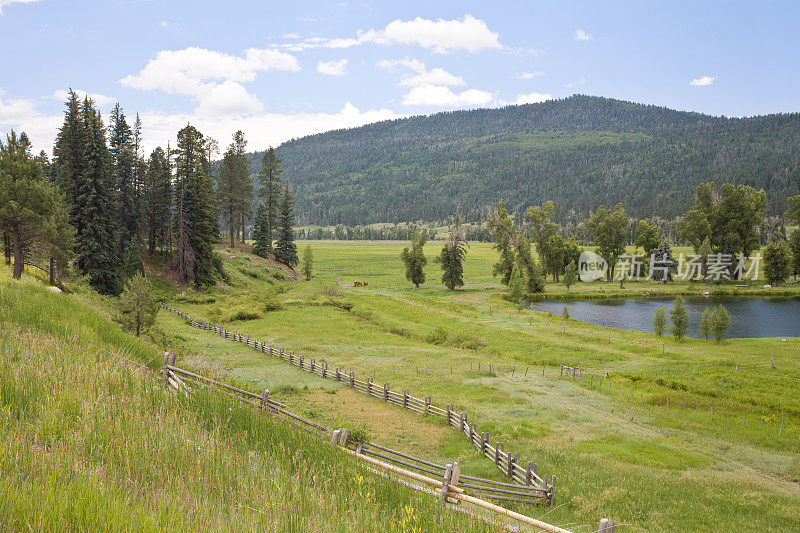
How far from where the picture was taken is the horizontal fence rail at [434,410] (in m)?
15.5

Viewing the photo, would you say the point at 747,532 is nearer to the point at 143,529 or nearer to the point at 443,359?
the point at 143,529

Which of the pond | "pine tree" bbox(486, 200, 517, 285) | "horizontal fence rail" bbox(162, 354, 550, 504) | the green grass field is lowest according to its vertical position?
the pond

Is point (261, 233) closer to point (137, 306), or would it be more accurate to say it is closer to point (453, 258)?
point (453, 258)

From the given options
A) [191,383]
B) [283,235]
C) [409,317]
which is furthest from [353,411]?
[283,235]

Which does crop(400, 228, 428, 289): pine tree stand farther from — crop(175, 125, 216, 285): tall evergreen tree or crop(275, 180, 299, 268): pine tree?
crop(175, 125, 216, 285): tall evergreen tree

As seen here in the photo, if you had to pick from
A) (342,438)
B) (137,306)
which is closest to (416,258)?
(137,306)

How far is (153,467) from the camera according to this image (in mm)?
5707

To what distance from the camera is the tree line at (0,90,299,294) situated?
3397cm

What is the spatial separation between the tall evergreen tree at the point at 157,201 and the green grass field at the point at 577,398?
12.4 m

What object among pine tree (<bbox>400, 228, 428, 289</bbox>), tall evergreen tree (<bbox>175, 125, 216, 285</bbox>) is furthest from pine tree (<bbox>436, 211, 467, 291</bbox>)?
tall evergreen tree (<bbox>175, 125, 216, 285</bbox>)

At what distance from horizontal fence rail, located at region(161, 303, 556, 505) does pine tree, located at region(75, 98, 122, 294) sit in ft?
41.2

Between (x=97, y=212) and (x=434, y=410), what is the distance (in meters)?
42.8

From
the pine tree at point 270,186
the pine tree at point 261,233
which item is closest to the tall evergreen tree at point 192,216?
the pine tree at point 261,233

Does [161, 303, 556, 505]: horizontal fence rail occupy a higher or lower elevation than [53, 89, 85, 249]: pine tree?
lower
